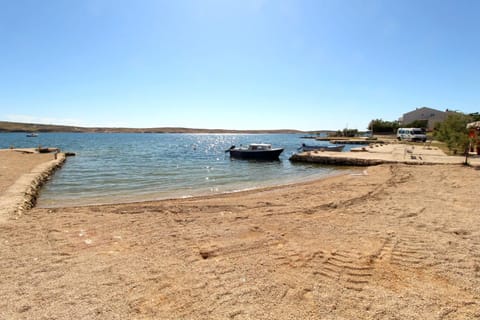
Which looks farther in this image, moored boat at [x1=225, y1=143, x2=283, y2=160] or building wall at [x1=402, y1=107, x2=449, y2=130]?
building wall at [x1=402, y1=107, x2=449, y2=130]

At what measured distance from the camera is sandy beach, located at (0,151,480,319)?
3.68m

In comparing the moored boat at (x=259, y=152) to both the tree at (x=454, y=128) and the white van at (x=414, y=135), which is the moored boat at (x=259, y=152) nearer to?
the tree at (x=454, y=128)

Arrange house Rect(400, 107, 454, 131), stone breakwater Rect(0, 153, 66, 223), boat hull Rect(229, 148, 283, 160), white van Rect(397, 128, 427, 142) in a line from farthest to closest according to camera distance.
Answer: house Rect(400, 107, 454, 131), white van Rect(397, 128, 427, 142), boat hull Rect(229, 148, 283, 160), stone breakwater Rect(0, 153, 66, 223)

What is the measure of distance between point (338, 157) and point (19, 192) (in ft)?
74.3

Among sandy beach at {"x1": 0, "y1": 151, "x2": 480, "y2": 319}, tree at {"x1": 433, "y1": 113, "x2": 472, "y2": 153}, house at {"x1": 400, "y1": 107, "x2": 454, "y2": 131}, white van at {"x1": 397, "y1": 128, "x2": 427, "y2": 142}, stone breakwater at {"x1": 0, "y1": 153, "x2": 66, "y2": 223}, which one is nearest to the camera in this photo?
sandy beach at {"x1": 0, "y1": 151, "x2": 480, "y2": 319}

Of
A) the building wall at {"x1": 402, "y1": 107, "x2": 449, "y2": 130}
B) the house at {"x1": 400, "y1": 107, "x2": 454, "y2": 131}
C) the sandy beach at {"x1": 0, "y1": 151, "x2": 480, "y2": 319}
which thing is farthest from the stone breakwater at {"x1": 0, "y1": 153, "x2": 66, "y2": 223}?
the building wall at {"x1": 402, "y1": 107, "x2": 449, "y2": 130}

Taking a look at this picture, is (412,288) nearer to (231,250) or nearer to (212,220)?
(231,250)

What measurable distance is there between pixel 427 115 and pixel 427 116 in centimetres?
28

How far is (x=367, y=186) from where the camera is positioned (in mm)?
13367

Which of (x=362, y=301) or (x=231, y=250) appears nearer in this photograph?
(x=362, y=301)

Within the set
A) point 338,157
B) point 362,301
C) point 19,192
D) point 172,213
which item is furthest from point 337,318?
point 338,157

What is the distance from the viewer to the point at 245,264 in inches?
195

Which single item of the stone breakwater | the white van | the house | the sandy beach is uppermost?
the house

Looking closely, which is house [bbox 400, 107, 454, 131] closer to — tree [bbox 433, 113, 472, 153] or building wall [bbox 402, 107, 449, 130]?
building wall [bbox 402, 107, 449, 130]
